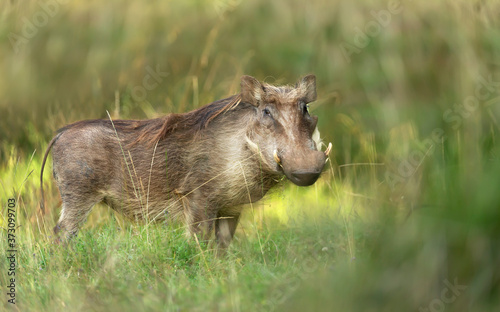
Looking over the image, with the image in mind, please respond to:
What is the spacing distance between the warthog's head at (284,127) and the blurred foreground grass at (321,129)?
315 millimetres

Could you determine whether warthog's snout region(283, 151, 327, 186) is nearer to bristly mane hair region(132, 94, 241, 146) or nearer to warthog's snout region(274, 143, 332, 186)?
warthog's snout region(274, 143, 332, 186)

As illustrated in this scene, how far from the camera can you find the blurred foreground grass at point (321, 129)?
184 cm

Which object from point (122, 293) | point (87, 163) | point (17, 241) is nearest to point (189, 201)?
point (87, 163)

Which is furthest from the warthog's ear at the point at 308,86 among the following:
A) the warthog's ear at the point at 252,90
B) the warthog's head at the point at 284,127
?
the warthog's ear at the point at 252,90

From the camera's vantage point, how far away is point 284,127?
13.4 feet

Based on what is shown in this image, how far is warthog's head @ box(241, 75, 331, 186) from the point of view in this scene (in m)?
3.87

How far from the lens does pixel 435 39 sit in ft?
7.66

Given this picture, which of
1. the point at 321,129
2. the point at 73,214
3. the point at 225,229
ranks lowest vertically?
the point at 225,229

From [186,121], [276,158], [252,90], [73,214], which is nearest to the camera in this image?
[276,158]

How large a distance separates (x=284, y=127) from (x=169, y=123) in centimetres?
83

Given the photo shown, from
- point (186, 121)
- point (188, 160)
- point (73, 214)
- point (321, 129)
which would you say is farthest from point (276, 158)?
point (321, 129)

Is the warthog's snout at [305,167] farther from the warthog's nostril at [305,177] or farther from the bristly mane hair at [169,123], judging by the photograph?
the bristly mane hair at [169,123]

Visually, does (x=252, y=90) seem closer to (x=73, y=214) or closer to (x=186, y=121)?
(x=186, y=121)

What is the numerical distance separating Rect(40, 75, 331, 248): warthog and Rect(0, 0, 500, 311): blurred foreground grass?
0.58ft
